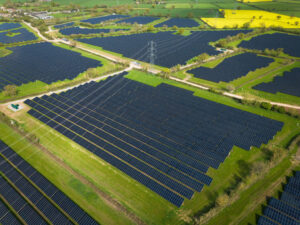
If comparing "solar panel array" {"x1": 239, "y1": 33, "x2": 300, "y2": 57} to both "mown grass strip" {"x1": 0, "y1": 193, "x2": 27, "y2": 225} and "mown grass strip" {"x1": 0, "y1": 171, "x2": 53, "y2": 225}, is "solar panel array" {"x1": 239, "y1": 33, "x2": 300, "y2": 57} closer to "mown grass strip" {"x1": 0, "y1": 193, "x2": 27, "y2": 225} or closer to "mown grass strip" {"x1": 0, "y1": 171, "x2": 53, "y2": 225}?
"mown grass strip" {"x1": 0, "y1": 171, "x2": 53, "y2": 225}

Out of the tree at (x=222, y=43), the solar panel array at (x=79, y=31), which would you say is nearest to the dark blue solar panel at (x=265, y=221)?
the tree at (x=222, y=43)

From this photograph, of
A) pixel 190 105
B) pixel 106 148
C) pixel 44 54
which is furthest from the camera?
pixel 44 54

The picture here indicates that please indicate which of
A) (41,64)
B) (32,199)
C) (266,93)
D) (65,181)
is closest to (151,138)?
(65,181)

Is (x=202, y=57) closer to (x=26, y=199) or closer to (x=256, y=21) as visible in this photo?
(x=26, y=199)

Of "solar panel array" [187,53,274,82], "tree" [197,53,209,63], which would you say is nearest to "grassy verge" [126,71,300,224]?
"solar panel array" [187,53,274,82]

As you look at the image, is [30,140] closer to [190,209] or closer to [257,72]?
[190,209]

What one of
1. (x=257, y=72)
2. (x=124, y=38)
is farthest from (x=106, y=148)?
(x=124, y=38)

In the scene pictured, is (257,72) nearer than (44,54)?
Yes
